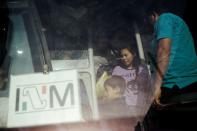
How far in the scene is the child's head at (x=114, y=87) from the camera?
313 centimetres

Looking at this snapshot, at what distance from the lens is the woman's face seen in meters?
3.48

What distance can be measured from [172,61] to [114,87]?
0.93 metres

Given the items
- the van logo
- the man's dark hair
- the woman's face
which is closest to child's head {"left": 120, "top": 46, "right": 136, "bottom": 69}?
Answer: the woman's face

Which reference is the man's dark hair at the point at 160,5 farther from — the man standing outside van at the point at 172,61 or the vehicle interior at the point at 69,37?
the man standing outside van at the point at 172,61

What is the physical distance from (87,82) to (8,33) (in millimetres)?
992

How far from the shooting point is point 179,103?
230 centimetres

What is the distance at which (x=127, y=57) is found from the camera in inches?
139

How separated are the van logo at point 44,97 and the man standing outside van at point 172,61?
2.26 feet

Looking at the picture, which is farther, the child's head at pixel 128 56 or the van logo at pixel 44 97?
the child's head at pixel 128 56

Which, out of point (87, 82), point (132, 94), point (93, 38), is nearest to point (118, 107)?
point (132, 94)

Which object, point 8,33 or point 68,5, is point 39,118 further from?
point 68,5

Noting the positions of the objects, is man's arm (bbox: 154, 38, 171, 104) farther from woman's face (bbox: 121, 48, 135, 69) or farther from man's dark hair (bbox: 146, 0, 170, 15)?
woman's face (bbox: 121, 48, 135, 69)

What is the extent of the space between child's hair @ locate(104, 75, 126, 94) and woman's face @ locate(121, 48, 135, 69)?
21 centimetres

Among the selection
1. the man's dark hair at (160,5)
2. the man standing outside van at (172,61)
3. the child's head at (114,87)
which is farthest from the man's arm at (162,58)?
the man's dark hair at (160,5)
